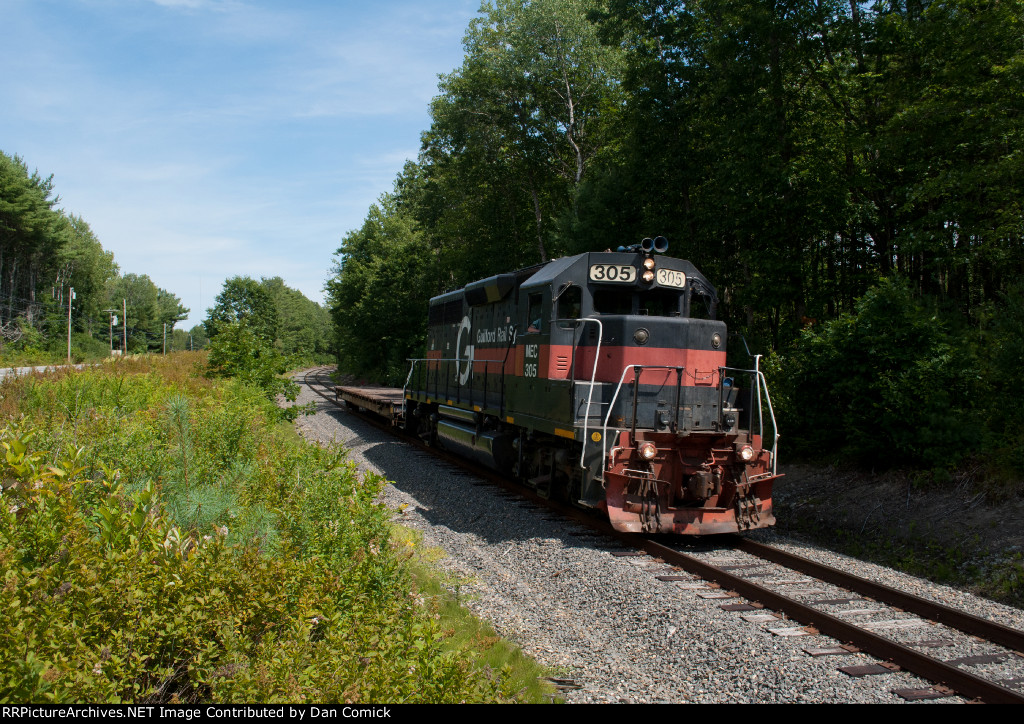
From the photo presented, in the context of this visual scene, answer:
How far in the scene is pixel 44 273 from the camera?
63.8 meters

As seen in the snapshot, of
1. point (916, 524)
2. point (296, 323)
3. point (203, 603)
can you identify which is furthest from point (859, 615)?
point (296, 323)

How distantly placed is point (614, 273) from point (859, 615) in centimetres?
496

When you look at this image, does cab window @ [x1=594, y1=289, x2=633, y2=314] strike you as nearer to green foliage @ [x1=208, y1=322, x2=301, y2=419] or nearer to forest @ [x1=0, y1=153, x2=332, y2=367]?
green foliage @ [x1=208, y1=322, x2=301, y2=419]

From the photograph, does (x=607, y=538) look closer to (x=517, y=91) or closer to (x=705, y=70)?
(x=705, y=70)

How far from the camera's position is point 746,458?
26.2 feet

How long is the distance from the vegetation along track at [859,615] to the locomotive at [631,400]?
26.7 inches

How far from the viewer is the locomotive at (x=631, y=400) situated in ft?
26.1

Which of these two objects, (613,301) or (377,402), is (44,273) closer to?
(377,402)

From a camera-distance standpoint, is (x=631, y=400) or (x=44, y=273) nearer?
(x=631, y=400)

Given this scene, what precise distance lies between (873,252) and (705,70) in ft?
20.8

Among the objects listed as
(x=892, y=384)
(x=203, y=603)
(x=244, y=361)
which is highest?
(x=244, y=361)

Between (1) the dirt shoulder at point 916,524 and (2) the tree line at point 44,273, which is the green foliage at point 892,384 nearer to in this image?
(1) the dirt shoulder at point 916,524

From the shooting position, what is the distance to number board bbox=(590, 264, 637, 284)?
8.95 meters
